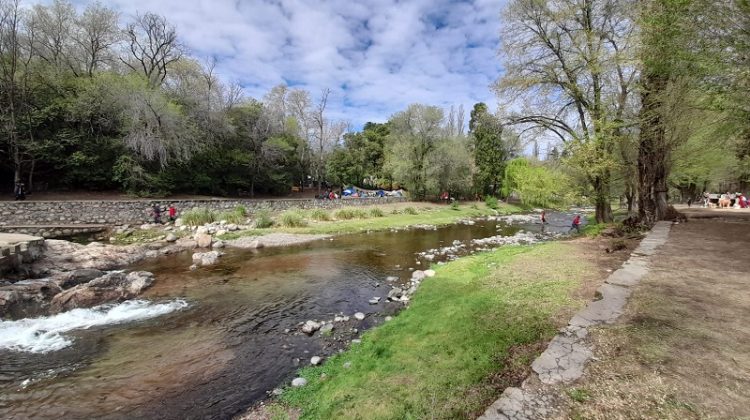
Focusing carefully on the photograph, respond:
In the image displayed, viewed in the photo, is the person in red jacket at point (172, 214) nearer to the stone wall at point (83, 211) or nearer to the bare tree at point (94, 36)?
the stone wall at point (83, 211)

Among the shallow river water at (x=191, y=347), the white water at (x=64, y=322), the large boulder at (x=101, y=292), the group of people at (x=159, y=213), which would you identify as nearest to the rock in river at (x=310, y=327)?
the shallow river water at (x=191, y=347)

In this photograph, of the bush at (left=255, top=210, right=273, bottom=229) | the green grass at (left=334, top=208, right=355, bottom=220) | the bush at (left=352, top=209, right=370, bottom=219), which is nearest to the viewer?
the bush at (left=255, top=210, right=273, bottom=229)

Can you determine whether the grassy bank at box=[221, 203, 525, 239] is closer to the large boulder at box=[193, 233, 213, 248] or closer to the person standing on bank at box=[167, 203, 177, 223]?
the large boulder at box=[193, 233, 213, 248]

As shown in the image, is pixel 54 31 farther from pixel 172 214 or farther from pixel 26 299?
pixel 26 299

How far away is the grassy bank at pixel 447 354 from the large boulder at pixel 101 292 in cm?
740

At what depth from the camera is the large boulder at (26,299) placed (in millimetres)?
8266

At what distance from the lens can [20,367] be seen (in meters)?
6.17

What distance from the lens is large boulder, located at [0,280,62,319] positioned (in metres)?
8.27

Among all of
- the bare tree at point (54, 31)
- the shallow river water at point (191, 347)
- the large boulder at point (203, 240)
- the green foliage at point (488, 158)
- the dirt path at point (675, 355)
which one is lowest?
the shallow river water at point (191, 347)

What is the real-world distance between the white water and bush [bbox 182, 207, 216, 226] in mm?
12544

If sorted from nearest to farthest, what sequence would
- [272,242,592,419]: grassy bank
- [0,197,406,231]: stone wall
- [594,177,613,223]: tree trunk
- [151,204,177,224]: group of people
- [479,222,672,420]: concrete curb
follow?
[479,222,672,420]: concrete curb < [272,242,592,419]: grassy bank < [594,177,613,223]: tree trunk < [0,197,406,231]: stone wall < [151,204,177,224]: group of people

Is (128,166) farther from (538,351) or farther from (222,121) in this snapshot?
(538,351)

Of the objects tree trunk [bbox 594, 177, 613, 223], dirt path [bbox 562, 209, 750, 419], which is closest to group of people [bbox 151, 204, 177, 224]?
dirt path [bbox 562, 209, 750, 419]

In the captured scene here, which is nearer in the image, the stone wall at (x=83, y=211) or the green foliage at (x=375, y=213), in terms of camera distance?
the stone wall at (x=83, y=211)
